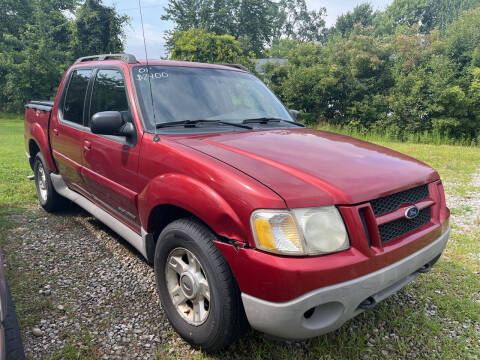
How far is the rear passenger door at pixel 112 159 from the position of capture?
2.69 meters

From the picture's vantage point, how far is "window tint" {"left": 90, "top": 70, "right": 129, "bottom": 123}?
2957 millimetres

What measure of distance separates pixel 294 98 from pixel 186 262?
17.3m

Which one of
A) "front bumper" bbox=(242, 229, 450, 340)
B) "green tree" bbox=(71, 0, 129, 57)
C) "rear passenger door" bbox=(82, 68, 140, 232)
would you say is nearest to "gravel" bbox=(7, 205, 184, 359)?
"rear passenger door" bbox=(82, 68, 140, 232)

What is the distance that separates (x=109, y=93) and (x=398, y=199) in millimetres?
2608

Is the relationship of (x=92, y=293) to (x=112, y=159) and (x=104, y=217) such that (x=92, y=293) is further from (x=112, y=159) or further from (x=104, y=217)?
(x=112, y=159)

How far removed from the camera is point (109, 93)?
321cm

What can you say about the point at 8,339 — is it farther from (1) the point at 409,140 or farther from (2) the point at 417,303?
(1) the point at 409,140

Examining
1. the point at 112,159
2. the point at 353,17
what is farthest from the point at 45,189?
the point at 353,17

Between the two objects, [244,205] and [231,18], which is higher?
[231,18]

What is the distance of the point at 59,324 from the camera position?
2.51 metres

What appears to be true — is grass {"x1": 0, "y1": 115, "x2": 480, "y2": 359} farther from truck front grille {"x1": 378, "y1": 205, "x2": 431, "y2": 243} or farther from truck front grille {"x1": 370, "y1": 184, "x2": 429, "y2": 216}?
truck front grille {"x1": 370, "y1": 184, "x2": 429, "y2": 216}

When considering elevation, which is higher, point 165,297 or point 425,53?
point 425,53

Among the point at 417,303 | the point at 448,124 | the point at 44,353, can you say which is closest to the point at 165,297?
the point at 44,353

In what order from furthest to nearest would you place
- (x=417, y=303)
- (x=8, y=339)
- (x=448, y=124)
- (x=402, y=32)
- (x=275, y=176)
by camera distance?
1. (x=402, y=32)
2. (x=448, y=124)
3. (x=417, y=303)
4. (x=275, y=176)
5. (x=8, y=339)
